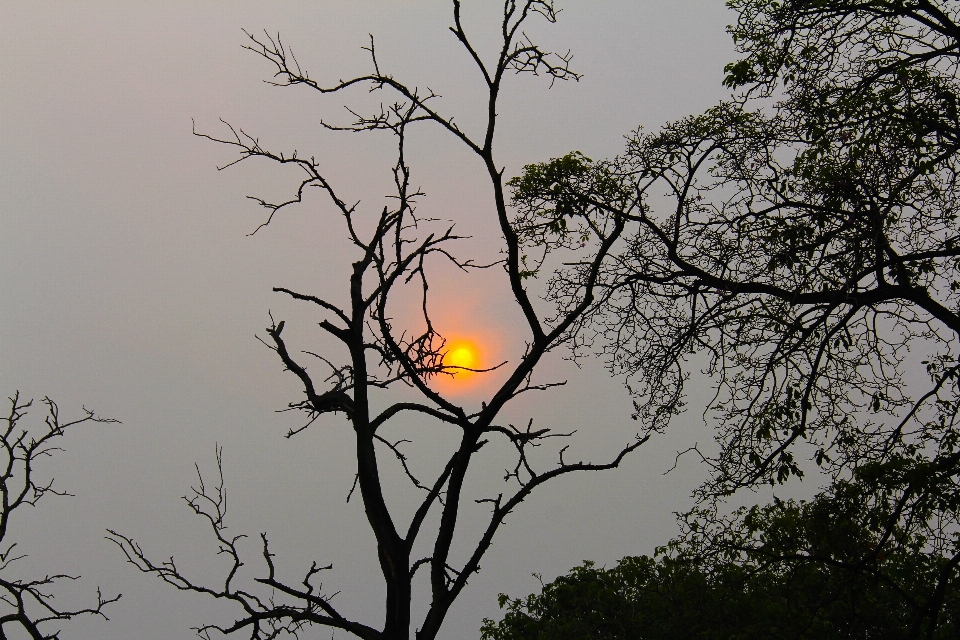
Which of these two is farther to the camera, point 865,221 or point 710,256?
point 710,256

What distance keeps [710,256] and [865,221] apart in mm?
1939

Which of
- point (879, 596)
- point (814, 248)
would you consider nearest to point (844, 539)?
point (814, 248)

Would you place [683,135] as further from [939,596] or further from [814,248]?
[939,596]

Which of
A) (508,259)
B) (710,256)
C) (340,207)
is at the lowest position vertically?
(508,259)

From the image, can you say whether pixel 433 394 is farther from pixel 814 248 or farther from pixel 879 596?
pixel 879 596

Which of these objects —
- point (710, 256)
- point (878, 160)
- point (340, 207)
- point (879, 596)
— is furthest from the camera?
point (879, 596)

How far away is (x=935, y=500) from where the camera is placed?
30.1ft

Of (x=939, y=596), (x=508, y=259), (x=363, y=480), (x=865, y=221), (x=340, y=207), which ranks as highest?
(x=865, y=221)

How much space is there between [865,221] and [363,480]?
6.45 m

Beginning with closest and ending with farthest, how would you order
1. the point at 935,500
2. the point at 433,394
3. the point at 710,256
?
the point at 433,394
the point at 935,500
the point at 710,256

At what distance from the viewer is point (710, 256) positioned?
37.1 feet

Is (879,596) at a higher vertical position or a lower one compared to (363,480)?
higher

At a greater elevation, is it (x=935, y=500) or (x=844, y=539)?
(x=844, y=539)

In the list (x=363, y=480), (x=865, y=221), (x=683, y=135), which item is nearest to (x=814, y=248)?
(x=865, y=221)
